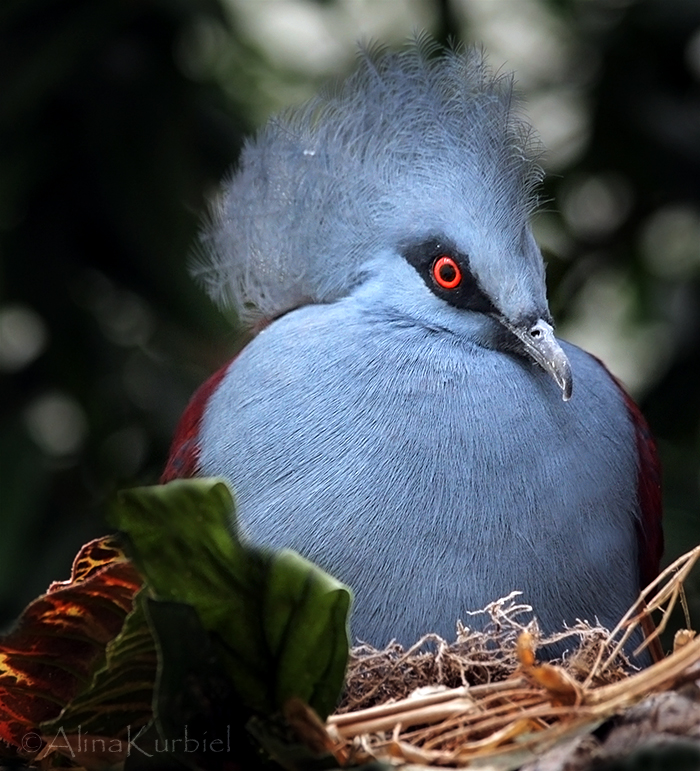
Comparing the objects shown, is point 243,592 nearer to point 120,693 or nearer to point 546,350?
point 120,693

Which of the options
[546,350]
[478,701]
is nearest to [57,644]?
[478,701]

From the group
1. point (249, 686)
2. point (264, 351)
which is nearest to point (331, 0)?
point (264, 351)

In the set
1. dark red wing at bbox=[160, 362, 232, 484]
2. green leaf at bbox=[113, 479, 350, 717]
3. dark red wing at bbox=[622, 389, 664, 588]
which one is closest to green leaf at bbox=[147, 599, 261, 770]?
green leaf at bbox=[113, 479, 350, 717]

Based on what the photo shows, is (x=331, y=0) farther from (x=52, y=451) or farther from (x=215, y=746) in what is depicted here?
(x=215, y=746)

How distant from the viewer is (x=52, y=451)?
Answer: 9.24ft

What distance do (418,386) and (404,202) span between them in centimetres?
29

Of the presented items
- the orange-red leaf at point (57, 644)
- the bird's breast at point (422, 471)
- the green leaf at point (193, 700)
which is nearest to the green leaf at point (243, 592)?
the green leaf at point (193, 700)

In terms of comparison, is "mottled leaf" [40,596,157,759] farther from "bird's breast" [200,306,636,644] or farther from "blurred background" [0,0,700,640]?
"blurred background" [0,0,700,640]

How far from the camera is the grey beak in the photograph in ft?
4.91

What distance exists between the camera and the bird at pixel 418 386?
1432mm

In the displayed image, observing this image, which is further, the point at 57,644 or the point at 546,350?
the point at 546,350

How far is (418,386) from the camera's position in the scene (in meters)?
1.52

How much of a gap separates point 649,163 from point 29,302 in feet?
5.13

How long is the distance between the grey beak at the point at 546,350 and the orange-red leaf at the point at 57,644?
24.2 inches
